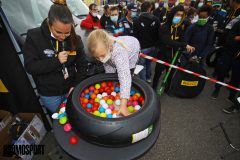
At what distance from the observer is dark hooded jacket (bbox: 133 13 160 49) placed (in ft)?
11.2

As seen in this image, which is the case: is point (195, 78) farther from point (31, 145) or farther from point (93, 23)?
point (31, 145)

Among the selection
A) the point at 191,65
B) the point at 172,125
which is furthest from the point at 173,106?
the point at 191,65

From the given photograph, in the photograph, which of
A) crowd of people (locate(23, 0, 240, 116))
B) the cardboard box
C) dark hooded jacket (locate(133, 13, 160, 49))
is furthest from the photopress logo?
dark hooded jacket (locate(133, 13, 160, 49))

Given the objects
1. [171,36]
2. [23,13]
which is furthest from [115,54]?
[171,36]

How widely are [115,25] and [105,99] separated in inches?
99.4

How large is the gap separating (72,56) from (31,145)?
4.98 ft

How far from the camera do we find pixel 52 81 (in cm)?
194

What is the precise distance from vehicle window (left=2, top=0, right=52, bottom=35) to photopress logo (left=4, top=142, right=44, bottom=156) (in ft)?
4.99

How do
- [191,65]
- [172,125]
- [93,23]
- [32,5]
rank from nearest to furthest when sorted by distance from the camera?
[32,5] < [172,125] < [191,65] < [93,23]

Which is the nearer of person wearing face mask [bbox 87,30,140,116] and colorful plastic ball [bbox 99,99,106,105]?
person wearing face mask [bbox 87,30,140,116]

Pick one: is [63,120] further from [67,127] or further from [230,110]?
[230,110]

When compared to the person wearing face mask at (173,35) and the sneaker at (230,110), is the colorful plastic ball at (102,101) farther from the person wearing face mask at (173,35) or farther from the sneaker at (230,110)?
the sneaker at (230,110)

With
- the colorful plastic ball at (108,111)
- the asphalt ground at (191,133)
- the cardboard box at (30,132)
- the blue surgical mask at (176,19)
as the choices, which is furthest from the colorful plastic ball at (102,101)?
the blue surgical mask at (176,19)

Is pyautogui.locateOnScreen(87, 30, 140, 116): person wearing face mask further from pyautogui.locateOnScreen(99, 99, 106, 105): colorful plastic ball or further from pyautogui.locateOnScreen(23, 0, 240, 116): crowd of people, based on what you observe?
pyautogui.locateOnScreen(99, 99, 106, 105): colorful plastic ball
